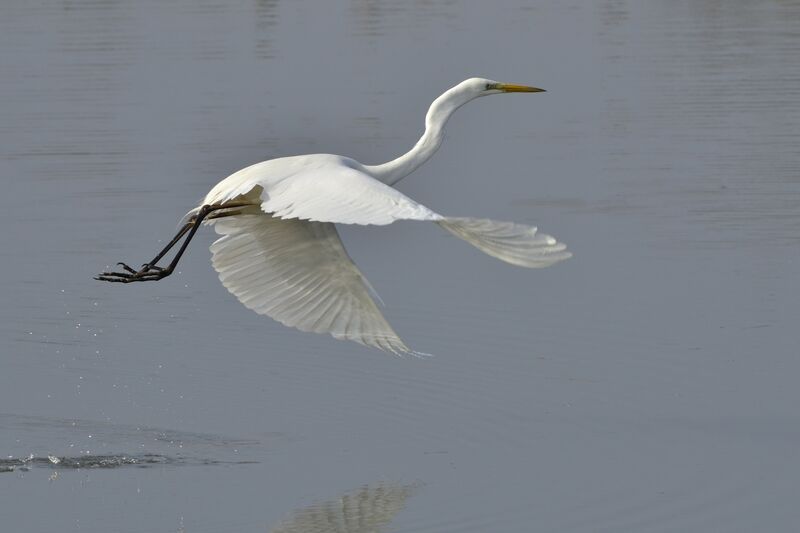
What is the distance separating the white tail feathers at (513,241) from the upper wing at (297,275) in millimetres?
1831

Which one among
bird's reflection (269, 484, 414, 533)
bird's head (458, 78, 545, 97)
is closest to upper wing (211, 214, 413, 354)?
bird's reflection (269, 484, 414, 533)

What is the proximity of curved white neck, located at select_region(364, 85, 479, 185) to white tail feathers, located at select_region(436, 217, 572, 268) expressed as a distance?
2.14 m

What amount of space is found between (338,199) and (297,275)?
1215mm

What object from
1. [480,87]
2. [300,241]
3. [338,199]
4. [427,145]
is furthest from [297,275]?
[480,87]

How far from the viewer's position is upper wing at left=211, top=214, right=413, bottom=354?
769 centimetres

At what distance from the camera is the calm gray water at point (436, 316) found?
7.31m

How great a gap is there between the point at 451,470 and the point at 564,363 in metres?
1.55

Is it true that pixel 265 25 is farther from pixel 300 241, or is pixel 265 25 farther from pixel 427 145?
pixel 300 241

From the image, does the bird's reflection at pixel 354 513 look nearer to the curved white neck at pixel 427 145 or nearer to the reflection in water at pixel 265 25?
the curved white neck at pixel 427 145

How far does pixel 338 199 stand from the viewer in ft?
22.1

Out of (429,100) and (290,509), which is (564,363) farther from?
(429,100)

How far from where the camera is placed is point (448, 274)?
34.9ft

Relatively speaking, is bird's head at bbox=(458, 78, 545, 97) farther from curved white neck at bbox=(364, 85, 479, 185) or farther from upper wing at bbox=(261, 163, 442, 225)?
upper wing at bbox=(261, 163, 442, 225)

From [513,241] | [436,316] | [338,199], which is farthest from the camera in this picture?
[436,316]
